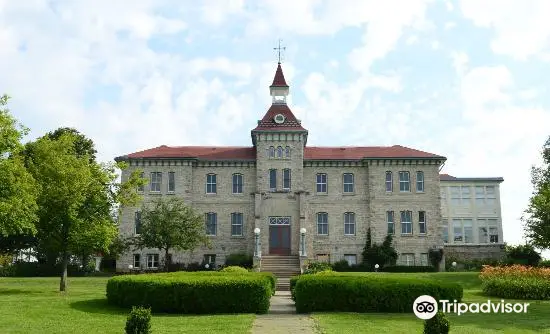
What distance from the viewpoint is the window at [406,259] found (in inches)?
1690

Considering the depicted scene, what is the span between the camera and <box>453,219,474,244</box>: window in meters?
49.6

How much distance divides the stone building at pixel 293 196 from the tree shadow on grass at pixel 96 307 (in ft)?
72.5

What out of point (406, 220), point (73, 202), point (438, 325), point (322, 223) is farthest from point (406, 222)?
point (438, 325)

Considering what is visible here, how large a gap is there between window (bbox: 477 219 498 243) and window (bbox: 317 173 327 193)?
1527 cm

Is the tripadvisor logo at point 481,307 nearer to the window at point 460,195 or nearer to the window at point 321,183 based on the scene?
the window at point 321,183

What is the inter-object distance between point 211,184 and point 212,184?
0.26 ft

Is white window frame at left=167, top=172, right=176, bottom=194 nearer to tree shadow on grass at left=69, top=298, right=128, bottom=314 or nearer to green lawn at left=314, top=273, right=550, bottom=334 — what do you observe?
tree shadow on grass at left=69, top=298, right=128, bottom=314

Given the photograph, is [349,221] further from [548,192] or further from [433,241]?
[548,192]

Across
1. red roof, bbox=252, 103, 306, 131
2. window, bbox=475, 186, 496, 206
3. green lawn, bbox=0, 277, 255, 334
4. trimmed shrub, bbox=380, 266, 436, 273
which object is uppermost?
red roof, bbox=252, 103, 306, 131

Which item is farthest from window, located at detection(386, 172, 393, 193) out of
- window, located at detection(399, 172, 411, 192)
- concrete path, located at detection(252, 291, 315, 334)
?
concrete path, located at detection(252, 291, 315, 334)

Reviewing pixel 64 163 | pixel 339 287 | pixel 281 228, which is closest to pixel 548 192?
pixel 281 228

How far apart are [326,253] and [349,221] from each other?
306 centimetres

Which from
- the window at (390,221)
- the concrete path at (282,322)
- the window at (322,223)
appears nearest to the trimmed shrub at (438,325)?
the concrete path at (282,322)

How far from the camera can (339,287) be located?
18422 millimetres
